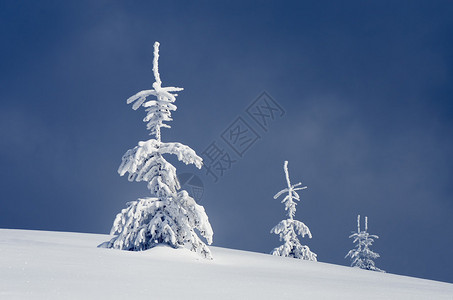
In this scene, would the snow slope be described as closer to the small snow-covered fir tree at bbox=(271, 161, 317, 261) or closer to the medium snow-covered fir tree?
the medium snow-covered fir tree

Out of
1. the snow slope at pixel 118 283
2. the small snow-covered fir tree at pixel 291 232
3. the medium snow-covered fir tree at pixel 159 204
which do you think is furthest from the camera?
the small snow-covered fir tree at pixel 291 232

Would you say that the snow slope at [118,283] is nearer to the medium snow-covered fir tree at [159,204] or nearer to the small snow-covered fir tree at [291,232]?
the medium snow-covered fir tree at [159,204]

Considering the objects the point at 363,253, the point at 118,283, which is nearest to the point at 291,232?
the point at 363,253

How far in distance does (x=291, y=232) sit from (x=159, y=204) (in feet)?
51.7

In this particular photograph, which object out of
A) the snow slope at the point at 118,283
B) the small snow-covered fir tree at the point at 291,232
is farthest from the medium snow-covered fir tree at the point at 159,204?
the small snow-covered fir tree at the point at 291,232

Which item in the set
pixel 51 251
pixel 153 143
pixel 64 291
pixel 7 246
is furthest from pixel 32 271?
pixel 153 143

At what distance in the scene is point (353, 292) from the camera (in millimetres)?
8281

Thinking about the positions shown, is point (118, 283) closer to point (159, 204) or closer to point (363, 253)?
point (159, 204)

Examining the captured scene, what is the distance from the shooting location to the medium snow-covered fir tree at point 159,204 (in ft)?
47.5

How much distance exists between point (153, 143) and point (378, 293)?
9.36 metres

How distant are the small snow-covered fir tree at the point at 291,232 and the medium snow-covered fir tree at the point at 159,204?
14.2 meters

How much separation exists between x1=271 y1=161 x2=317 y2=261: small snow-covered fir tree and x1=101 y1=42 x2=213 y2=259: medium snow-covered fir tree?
14.2m

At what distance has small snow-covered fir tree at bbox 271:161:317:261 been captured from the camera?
92.5 ft

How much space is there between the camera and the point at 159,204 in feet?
48.5
